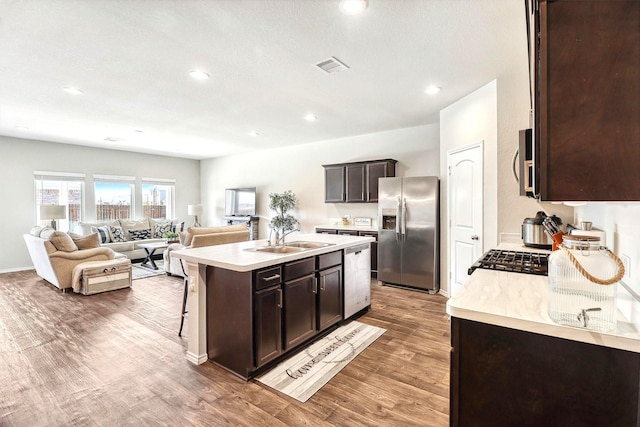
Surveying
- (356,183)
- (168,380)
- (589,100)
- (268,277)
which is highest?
(356,183)

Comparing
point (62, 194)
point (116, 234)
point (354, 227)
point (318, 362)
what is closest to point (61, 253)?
point (116, 234)

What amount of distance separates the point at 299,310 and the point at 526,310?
189 centimetres

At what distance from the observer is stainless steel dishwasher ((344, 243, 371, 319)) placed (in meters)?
3.35

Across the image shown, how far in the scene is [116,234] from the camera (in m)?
6.98

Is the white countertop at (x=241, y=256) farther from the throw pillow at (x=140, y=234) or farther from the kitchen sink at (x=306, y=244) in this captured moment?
the throw pillow at (x=140, y=234)

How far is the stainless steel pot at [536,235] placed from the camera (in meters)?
2.59

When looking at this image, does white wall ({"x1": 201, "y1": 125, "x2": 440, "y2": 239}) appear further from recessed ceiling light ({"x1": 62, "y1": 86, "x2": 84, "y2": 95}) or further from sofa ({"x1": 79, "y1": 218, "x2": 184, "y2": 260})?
recessed ceiling light ({"x1": 62, "y1": 86, "x2": 84, "y2": 95})

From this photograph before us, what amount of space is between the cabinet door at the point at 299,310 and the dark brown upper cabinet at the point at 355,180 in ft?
9.95

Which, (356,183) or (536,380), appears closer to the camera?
(536,380)

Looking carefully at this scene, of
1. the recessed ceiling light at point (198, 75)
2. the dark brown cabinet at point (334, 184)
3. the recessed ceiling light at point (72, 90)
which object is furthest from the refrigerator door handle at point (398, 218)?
the recessed ceiling light at point (72, 90)

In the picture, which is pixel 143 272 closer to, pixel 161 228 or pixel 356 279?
pixel 161 228

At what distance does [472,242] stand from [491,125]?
140 centimetres

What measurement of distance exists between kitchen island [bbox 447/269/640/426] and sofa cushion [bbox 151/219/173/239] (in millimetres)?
7970

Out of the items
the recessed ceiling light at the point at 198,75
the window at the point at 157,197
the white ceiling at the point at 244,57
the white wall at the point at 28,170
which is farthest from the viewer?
the window at the point at 157,197
